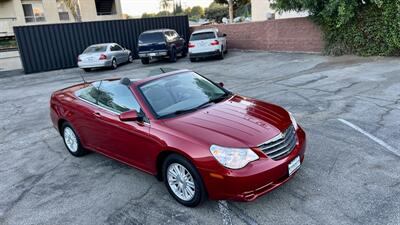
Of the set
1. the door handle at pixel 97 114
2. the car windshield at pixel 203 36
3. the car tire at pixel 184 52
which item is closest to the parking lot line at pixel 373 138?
the door handle at pixel 97 114

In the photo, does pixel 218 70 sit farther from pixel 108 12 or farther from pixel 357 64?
pixel 108 12

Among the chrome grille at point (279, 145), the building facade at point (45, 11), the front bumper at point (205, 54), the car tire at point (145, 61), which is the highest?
the building facade at point (45, 11)

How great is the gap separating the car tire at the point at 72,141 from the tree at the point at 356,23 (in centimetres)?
1104

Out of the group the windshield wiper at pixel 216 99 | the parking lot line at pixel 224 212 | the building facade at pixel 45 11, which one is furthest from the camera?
the building facade at pixel 45 11

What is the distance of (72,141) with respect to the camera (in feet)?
18.2

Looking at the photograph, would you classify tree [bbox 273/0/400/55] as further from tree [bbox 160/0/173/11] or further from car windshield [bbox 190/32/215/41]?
tree [bbox 160/0/173/11]

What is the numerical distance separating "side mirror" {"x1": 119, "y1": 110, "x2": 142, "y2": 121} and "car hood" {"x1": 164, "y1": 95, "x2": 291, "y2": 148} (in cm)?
39

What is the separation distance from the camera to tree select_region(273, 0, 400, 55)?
477 inches

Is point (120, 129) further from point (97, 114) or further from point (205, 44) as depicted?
point (205, 44)

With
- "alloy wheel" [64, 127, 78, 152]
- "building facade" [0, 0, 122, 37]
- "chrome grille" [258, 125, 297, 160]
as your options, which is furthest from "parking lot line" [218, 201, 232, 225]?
"building facade" [0, 0, 122, 37]

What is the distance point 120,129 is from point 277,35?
591 inches

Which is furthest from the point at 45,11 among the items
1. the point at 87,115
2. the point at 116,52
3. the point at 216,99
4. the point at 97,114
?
the point at 216,99

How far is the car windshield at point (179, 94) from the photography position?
4.20m

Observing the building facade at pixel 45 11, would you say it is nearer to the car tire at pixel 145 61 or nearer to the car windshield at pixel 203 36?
the car tire at pixel 145 61
